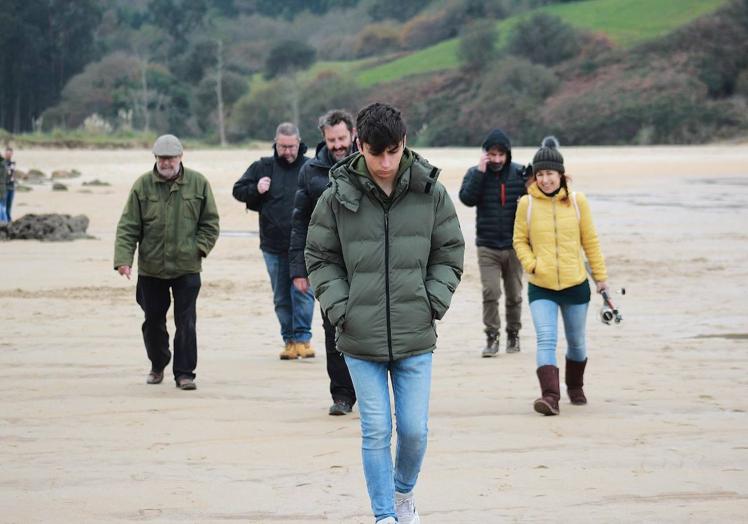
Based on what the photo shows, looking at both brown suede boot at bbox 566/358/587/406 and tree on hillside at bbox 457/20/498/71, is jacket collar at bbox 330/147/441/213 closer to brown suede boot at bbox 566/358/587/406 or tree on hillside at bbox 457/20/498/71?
brown suede boot at bbox 566/358/587/406

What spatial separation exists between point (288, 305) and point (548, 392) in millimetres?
2905

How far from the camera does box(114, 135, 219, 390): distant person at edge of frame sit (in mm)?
8625

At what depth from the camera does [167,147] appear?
28.1 feet

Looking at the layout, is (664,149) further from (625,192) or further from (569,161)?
(625,192)

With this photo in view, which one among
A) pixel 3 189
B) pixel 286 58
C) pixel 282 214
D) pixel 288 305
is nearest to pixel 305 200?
pixel 282 214

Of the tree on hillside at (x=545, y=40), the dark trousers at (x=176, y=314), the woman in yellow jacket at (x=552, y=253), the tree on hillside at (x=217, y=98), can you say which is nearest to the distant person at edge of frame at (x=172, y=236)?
the dark trousers at (x=176, y=314)

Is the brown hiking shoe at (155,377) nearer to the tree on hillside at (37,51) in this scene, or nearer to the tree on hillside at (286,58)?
the tree on hillside at (37,51)

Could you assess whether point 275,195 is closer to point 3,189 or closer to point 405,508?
point 405,508

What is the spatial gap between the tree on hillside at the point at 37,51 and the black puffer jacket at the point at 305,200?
285 feet

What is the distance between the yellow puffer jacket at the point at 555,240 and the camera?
783 cm

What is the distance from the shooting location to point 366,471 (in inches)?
205

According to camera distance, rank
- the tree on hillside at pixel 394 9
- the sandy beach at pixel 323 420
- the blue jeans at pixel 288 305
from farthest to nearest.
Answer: the tree on hillside at pixel 394 9 → the blue jeans at pixel 288 305 → the sandy beach at pixel 323 420

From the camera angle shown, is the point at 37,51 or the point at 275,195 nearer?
the point at 275,195

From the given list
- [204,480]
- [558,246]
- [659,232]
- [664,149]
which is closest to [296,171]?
[558,246]
